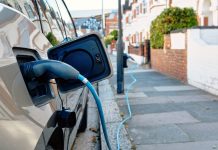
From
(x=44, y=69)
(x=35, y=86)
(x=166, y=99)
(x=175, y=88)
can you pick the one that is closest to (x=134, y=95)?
(x=166, y=99)

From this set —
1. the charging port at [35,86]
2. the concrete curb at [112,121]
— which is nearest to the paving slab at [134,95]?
the concrete curb at [112,121]

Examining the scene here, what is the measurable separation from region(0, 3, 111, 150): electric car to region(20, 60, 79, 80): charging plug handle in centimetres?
4

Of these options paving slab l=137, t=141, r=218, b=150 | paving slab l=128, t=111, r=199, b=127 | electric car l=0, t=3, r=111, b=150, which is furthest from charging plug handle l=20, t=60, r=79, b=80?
paving slab l=128, t=111, r=199, b=127

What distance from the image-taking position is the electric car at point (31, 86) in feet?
4.17

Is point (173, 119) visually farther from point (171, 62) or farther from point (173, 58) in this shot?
point (171, 62)

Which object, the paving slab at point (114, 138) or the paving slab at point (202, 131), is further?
the paving slab at point (202, 131)

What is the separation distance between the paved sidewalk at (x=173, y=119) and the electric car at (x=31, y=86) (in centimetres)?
256

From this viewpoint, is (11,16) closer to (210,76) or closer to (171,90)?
(210,76)

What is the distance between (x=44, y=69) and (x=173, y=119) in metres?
4.55

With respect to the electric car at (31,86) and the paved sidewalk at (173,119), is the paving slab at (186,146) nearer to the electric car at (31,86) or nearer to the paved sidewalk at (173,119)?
the paved sidewalk at (173,119)

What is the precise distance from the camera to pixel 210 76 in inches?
323

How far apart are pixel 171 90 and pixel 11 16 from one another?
7868mm

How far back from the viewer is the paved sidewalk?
4.59 m

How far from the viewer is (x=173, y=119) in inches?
230
